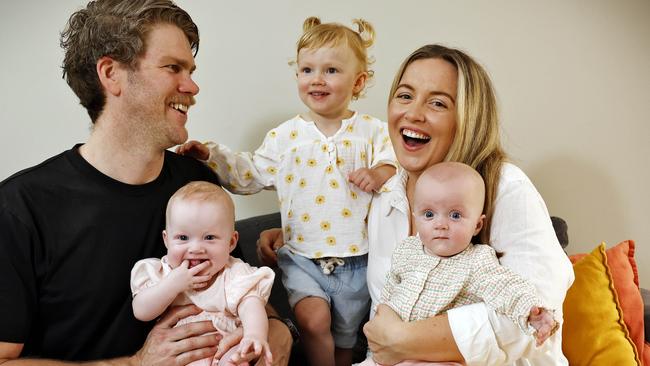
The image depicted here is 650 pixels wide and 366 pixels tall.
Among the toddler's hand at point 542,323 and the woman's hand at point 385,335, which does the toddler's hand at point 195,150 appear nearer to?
the woman's hand at point 385,335

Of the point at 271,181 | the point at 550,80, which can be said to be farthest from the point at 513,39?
the point at 271,181

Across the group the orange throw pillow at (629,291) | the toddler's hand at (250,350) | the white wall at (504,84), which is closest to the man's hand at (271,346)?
the toddler's hand at (250,350)

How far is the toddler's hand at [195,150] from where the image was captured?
211 cm

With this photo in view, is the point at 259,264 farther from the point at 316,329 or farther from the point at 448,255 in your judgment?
the point at 448,255

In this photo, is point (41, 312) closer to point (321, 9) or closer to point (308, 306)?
point (308, 306)

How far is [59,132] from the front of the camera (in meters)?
2.39

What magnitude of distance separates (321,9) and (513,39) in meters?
0.95

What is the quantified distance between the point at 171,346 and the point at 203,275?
0.68 feet

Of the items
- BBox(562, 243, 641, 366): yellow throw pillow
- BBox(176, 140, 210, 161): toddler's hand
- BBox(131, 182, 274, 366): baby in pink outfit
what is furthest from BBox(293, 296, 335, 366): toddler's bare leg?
BBox(562, 243, 641, 366): yellow throw pillow

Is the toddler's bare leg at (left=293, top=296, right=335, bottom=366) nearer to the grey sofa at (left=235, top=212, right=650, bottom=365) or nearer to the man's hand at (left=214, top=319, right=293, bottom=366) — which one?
the man's hand at (left=214, top=319, right=293, bottom=366)

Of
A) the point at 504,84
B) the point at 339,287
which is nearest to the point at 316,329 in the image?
the point at 339,287

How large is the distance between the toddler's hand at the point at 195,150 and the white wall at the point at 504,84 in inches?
20.1

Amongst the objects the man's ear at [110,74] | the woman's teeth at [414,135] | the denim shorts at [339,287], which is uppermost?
the man's ear at [110,74]

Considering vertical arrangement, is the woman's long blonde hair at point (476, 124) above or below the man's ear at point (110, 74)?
below
